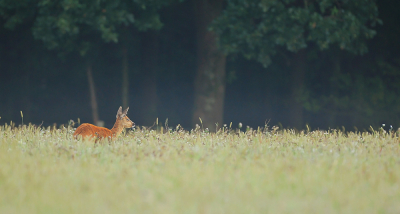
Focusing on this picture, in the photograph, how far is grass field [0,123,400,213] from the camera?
16.2 feet

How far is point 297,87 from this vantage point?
23.5 meters

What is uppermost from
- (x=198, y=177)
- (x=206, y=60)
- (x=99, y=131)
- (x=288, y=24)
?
(x=288, y=24)

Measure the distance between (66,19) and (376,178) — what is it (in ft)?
44.0

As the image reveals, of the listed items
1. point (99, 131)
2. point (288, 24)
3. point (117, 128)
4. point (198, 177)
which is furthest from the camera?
point (288, 24)

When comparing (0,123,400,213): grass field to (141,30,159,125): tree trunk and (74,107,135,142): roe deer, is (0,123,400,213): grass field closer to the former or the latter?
(74,107,135,142): roe deer

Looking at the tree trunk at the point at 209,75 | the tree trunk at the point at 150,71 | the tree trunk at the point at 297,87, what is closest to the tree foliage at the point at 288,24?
the tree trunk at the point at 209,75

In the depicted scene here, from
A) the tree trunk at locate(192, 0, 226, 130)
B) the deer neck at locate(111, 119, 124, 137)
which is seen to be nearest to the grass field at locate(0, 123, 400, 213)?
the deer neck at locate(111, 119, 124, 137)

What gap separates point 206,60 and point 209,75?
2.18ft

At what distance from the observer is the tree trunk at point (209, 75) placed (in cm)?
1823

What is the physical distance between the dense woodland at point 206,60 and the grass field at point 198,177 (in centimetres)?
913

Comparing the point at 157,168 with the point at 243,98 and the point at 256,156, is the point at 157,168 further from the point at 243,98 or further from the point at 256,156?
the point at 243,98

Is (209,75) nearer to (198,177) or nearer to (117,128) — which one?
(117,128)

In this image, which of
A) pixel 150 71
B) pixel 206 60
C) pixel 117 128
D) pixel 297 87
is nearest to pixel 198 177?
pixel 117 128

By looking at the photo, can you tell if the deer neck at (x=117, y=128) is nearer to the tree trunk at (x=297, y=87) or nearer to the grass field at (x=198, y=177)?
the grass field at (x=198, y=177)
